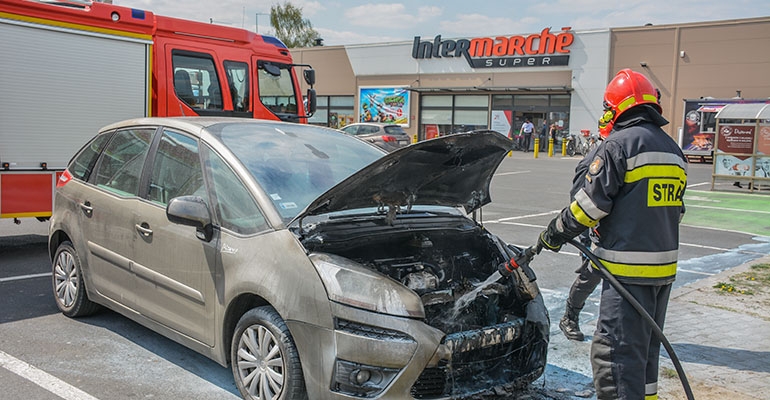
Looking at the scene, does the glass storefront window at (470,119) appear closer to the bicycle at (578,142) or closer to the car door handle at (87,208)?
the bicycle at (578,142)

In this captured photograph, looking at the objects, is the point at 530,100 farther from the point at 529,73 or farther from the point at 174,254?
the point at 174,254

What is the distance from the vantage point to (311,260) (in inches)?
133

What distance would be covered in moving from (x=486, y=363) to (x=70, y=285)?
3.57m

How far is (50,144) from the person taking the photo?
7.77m

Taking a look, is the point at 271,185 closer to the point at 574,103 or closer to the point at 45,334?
the point at 45,334

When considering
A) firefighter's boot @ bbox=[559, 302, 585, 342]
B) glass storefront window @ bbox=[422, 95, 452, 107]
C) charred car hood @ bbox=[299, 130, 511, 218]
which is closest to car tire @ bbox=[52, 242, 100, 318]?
charred car hood @ bbox=[299, 130, 511, 218]

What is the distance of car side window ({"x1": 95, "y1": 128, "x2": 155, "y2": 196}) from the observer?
4691 millimetres

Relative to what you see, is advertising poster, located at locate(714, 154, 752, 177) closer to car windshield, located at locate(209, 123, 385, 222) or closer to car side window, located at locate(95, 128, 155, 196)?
car windshield, located at locate(209, 123, 385, 222)

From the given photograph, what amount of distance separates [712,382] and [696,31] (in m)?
30.3

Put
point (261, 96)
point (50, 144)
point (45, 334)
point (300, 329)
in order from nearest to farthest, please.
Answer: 1. point (300, 329)
2. point (45, 334)
3. point (50, 144)
4. point (261, 96)

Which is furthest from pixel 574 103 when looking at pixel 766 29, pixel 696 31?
pixel 766 29

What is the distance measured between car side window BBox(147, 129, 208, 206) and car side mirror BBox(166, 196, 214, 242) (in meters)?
0.19

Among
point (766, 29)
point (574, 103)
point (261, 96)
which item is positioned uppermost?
point (766, 29)

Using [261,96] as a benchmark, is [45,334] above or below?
below
